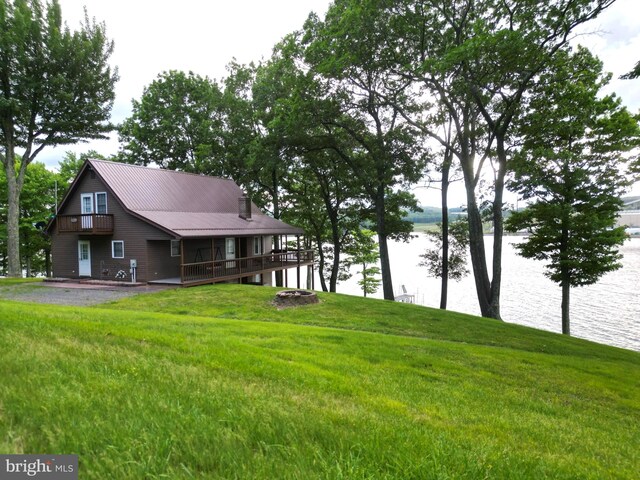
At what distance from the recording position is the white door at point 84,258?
2214cm

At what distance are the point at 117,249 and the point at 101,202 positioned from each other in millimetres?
3025

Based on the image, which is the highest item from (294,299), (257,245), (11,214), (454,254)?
(11,214)

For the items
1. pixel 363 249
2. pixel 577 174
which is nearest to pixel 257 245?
pixel 363 249

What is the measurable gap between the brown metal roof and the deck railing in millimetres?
1759

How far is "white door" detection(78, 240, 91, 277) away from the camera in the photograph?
22141 millimetres

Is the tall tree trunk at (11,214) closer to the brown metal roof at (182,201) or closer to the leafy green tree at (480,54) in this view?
the brown metal roof at (182,201)

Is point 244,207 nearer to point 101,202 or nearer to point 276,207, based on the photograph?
point 276,207

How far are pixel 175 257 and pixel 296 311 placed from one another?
1091 centimetres

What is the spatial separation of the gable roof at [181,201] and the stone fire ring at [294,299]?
7343 mm

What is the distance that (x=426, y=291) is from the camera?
145ft

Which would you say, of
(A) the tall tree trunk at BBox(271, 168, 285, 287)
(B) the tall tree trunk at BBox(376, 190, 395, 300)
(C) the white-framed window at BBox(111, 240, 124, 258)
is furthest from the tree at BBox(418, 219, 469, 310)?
(C) the white-framed window at BBox(111, 240, 124, 258)

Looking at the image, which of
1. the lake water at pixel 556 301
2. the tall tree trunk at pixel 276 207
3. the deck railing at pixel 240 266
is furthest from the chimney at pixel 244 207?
the lake water at pixel 556 301

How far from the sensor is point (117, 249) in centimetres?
2123

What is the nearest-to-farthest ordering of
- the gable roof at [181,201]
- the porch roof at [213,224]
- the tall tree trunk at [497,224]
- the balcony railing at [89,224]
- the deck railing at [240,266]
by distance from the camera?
the tall tree trunk at [497,224] → the porch roof at [213,224] → the balcony railing at [89,224] → the gable roof at [181,201] → the deck railing at [240,266]
